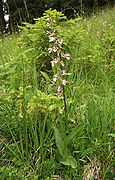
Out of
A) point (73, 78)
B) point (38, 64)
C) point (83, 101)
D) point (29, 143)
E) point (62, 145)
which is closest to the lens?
point (62, 145)

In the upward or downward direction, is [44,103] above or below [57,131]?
above

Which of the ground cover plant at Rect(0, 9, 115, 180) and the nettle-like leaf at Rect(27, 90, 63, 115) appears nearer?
the ground cover plant at Rect(0, 9, 115, 180)

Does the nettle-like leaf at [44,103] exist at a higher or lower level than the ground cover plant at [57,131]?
higher

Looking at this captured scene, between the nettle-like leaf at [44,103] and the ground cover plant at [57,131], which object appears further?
the nettle-like leaf at [44,103]

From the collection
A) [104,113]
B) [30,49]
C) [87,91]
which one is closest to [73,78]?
[87,91]

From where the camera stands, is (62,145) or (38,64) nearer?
(62,145)

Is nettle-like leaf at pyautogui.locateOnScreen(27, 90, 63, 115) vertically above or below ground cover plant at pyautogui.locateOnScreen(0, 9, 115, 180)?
above

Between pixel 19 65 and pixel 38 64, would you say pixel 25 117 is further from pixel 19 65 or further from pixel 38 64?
pixel 38 64

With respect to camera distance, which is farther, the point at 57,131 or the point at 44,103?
the point at 44,103

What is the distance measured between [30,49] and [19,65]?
216 mm

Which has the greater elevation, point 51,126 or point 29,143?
point 51,126

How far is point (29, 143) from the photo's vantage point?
2258mm

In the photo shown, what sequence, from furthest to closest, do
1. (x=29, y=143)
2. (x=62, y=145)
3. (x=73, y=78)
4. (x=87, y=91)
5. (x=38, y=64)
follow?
(x=38, y=64), (x=73, y=78), (x=87, y=91), (x=29, y=143), (x=62, y=145)

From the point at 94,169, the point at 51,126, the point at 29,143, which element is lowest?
the point at 94,169
